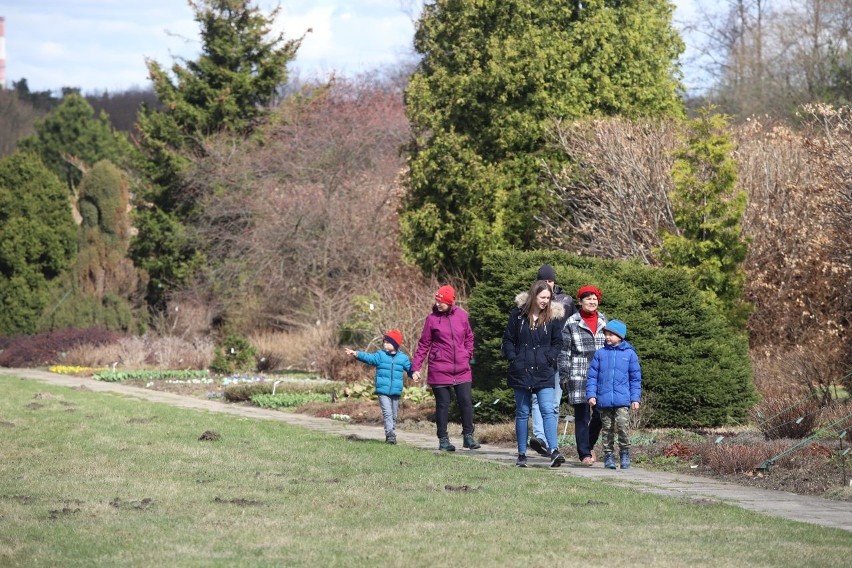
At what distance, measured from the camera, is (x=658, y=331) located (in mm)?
16812

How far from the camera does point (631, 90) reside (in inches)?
981

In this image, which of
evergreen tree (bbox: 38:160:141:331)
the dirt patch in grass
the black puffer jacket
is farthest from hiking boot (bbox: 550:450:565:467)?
evergreen tree (bbox: 38:160:141:331)

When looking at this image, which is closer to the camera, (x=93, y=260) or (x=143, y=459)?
(x=143, y=459)

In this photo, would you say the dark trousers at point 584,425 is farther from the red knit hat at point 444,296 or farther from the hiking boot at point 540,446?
the red knit hat at point 444,296

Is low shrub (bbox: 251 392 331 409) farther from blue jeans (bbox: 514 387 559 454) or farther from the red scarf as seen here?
the red scarf

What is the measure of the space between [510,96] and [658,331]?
9.32 metres

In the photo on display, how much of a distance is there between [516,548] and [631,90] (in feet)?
59.9

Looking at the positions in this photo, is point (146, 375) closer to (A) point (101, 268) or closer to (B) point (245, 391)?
(B) point (245, 391)

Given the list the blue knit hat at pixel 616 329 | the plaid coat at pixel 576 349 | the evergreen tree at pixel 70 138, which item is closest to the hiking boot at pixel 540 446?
the plaid coat at pixel 576 349

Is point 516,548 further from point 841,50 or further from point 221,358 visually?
point 841,50

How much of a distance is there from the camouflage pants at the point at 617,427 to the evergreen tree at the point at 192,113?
1062 inches

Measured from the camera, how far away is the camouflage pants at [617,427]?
1247 cm

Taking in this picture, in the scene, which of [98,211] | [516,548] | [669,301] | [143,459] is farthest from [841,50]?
[516,548]

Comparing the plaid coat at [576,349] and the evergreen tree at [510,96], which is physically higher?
the evergreen tree at [510,96]
